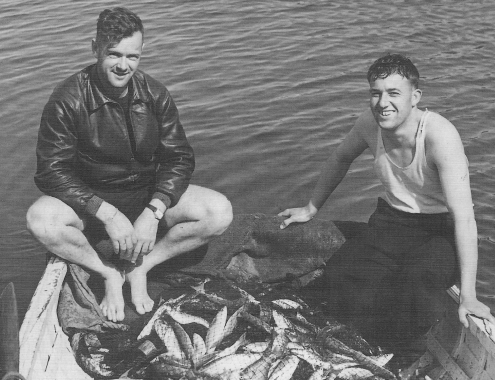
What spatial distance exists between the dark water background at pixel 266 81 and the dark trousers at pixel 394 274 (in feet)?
5.60

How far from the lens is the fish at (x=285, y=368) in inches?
170

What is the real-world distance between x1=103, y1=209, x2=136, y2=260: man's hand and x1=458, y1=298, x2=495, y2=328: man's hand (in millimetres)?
2078

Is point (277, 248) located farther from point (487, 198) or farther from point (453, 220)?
point (487, 198)

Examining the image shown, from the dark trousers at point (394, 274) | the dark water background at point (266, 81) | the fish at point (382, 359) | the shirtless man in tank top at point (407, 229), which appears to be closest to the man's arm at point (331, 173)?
the shirtless man in tank top at point (407, 229)

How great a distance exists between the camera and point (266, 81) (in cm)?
995

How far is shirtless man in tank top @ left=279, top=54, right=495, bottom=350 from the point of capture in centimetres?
429

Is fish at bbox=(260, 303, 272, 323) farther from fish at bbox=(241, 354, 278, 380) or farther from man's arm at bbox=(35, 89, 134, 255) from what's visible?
man's arm at bbox=(35, 89, 134, 255)

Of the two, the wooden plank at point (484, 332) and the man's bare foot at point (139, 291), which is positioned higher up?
the wooden plank at point (484, 332)

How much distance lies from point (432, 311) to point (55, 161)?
2508 mm

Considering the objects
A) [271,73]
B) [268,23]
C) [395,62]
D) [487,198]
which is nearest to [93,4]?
[268,23]

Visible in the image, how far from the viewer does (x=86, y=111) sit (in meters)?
4.65

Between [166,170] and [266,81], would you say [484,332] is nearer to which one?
[166,170]

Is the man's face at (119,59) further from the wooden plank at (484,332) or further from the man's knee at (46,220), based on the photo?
the wooden plank at (484,332)

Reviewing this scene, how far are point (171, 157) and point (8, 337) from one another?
188 cm
